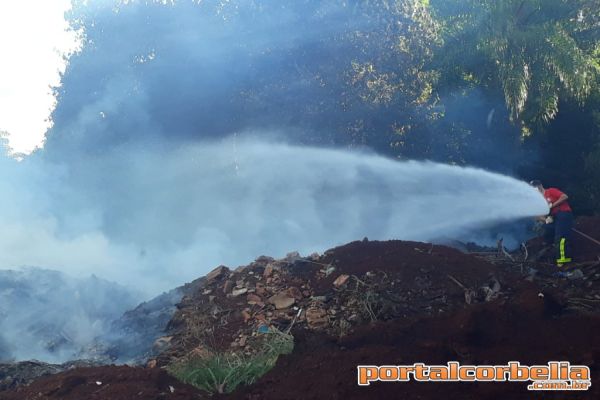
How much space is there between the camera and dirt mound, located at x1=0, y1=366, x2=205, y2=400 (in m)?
6.08

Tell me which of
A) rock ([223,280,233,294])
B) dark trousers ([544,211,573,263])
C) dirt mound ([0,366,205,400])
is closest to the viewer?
dirt mound ([0,366,205,400])

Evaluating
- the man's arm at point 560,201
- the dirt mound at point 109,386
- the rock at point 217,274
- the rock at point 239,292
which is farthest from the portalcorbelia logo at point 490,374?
the man's arm at point 560,201

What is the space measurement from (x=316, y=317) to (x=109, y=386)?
3402 mm

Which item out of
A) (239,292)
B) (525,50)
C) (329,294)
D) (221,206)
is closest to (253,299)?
(239,292)

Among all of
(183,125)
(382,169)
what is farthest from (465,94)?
(183,125)

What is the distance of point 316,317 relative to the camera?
877 cm

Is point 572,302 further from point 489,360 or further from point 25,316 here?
point 25,316

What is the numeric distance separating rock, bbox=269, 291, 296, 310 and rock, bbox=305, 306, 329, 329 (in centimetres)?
45

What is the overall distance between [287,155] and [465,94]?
632cm

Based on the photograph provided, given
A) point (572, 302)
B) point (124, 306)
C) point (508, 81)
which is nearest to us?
point (572, 302)

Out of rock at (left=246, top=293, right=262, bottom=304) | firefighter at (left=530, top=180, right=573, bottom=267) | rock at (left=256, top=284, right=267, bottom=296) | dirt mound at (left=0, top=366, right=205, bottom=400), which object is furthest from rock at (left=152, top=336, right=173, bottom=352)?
firefighter at (left=530, top=180, right=573, bottom=267)

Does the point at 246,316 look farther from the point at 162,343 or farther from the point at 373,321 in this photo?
the point at 373,321

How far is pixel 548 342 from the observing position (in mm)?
5984

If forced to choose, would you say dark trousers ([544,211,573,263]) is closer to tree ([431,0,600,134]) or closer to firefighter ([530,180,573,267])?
firefighter ([530,180,573,267])
